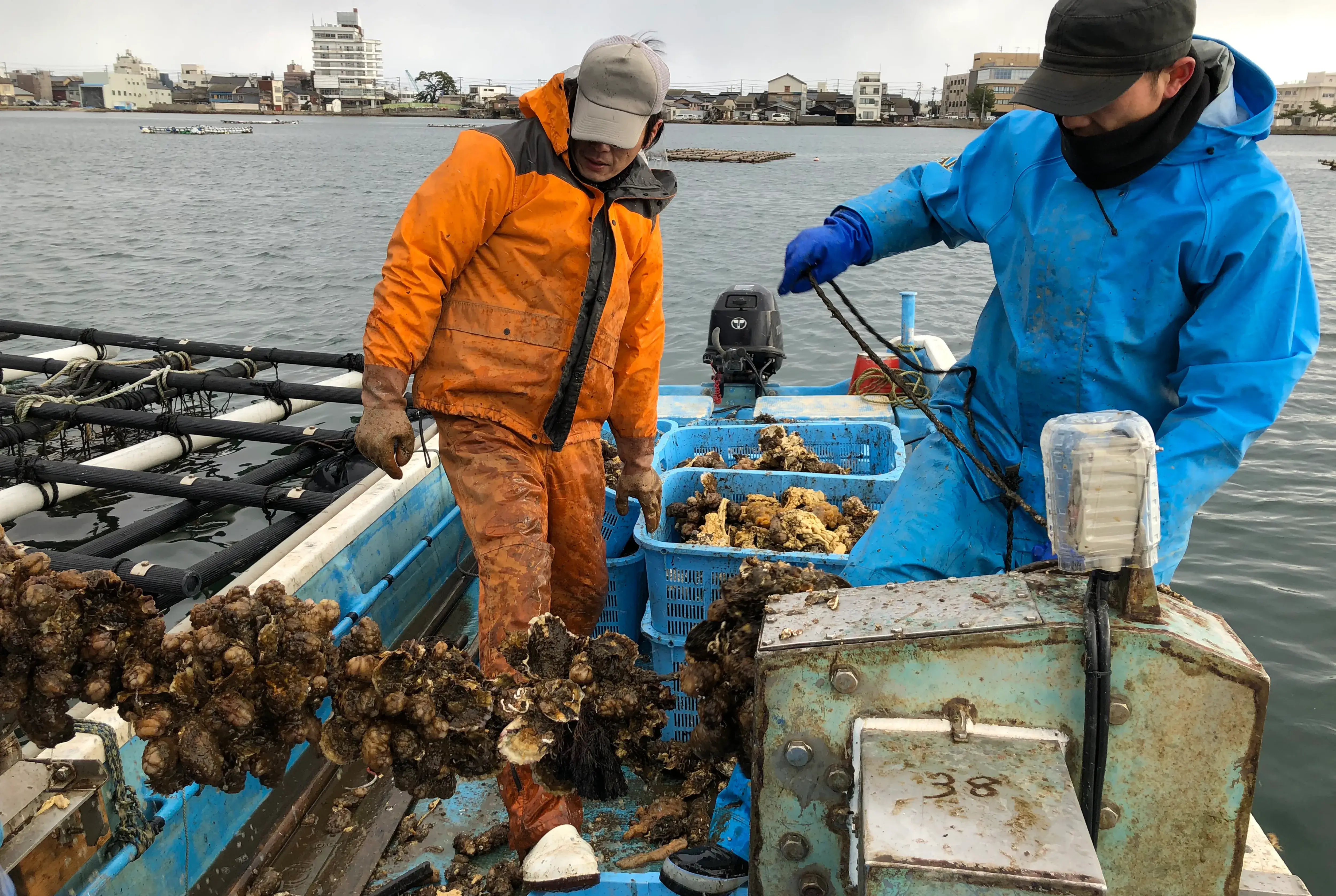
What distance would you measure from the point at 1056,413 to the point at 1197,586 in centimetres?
466

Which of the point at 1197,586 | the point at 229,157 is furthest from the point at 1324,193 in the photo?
the point at 229,157

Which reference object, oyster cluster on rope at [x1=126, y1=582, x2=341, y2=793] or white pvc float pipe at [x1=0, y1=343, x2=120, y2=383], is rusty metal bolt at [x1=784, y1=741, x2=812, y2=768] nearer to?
oyster cluster on rope at [x1=126, y1=582, x2=341, y2=793]

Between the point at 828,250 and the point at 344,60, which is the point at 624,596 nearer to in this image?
the point at 828,250

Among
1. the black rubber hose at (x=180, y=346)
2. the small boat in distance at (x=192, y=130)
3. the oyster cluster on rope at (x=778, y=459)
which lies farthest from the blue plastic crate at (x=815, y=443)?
the small boat in distance at (x=192, y=130)

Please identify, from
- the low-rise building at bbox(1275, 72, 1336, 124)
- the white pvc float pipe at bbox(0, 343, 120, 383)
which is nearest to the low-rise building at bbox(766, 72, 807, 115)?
the low-rise building at bbox(1275, 72, 1336, 124)

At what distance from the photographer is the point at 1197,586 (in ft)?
19.8

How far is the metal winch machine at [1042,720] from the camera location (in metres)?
1.17

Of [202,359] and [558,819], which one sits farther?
[202,359]

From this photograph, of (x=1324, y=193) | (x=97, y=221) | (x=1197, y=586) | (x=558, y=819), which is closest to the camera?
(x=558, y=819)

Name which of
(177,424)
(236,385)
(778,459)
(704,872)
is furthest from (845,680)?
(236,385)

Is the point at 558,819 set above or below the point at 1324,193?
below

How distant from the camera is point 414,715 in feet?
6.52

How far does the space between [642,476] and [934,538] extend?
4.51 feet

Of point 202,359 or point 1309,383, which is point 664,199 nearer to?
point 202,359
